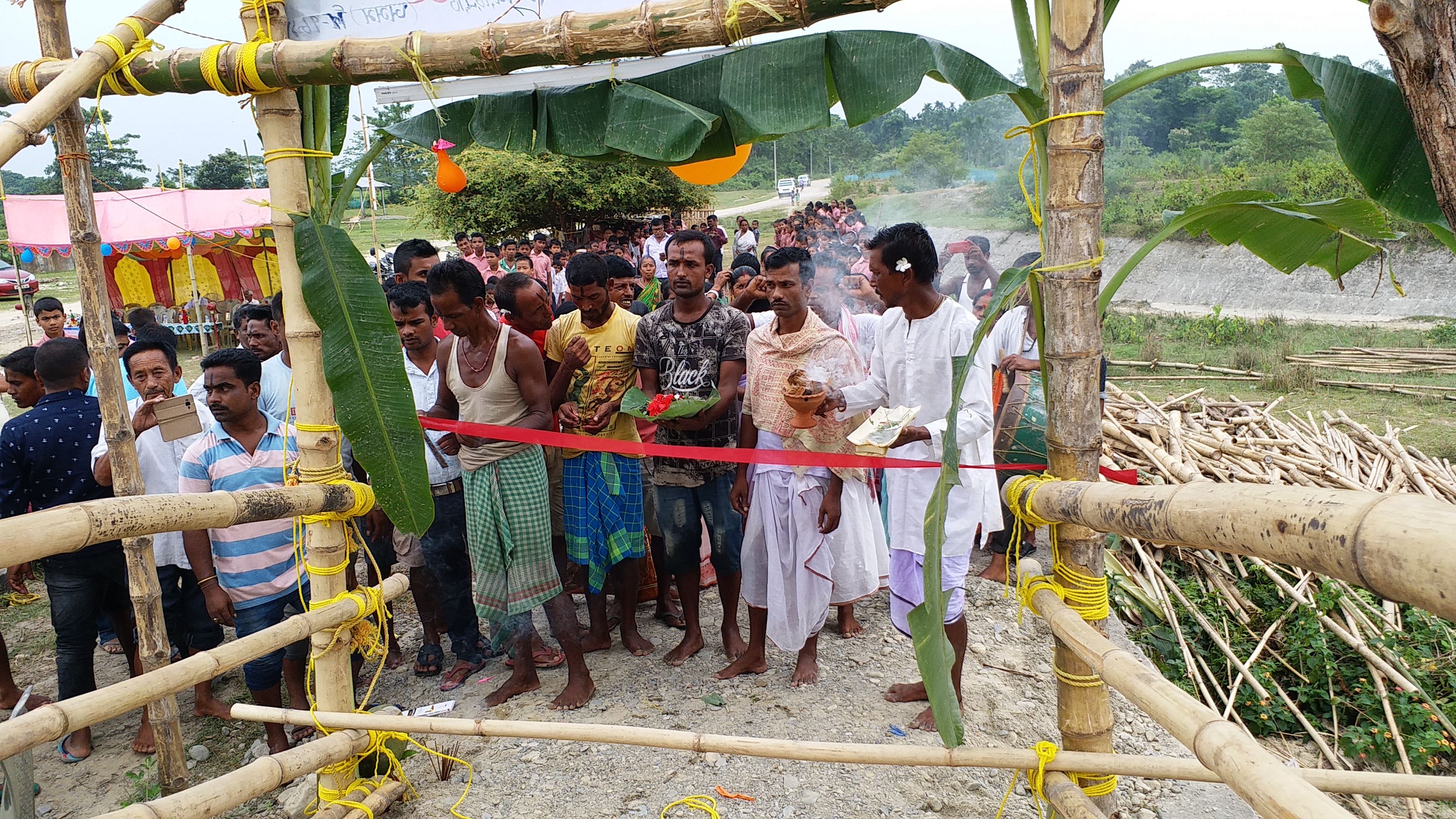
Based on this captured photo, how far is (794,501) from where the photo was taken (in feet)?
12.6

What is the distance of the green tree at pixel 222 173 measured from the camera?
28000 mm

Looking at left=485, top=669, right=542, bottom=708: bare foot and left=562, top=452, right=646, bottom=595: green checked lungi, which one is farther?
left=562, top=452, right=646, bottom=595: green checked lungi

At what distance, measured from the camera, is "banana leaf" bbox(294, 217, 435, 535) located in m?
2.56

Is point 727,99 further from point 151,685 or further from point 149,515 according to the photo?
point 151,685

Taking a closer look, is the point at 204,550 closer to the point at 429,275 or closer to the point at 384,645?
the point at 384,645

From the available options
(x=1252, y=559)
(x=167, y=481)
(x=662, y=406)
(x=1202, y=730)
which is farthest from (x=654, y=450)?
(x=1252, y=559)

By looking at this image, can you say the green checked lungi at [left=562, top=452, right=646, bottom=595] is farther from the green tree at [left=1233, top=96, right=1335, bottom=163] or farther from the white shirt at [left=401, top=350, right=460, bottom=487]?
the green tree at [left=1233, top=96, right=1335, bottom=163]

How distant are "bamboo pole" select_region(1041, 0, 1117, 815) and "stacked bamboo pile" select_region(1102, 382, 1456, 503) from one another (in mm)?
3499

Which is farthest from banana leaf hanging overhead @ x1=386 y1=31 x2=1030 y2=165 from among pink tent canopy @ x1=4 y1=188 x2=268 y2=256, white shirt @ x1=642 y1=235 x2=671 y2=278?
white shirt @ x1=642 y1=235 x2=671 y2=278

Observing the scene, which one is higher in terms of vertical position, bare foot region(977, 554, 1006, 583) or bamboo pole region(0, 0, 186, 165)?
bamboo pole region(0, 0, 186, 165)

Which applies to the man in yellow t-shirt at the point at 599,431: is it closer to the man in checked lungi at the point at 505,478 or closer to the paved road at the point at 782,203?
the man in checked lungi at the point at 505,478

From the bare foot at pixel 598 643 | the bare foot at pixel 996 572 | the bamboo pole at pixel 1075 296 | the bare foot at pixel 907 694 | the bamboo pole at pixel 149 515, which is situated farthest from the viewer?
the bare foot at pixel 996 572

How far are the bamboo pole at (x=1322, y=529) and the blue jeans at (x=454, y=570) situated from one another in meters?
3.19

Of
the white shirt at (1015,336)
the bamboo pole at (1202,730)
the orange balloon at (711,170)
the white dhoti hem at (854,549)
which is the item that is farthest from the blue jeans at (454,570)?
the white shirt at (1015,336)
